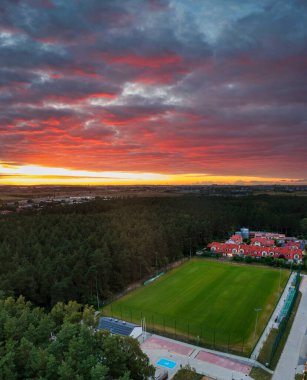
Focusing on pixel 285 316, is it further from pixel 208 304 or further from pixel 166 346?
pixel 166 346

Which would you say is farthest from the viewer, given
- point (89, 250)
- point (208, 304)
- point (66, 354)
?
point (89, 250)

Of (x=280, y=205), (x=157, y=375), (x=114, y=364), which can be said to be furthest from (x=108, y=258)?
(x=280, y=205)

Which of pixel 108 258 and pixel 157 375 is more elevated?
pixel 108 258

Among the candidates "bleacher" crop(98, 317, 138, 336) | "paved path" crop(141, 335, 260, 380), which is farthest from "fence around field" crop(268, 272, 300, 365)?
"bleacher" crop(98, 317, 138, 336)

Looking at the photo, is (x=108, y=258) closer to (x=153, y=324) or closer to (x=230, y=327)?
(x=153, y=324)

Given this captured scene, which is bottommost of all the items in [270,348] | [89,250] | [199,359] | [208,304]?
[199,359]

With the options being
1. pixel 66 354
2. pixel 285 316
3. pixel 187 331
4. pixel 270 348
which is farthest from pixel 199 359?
pixel 66 354
